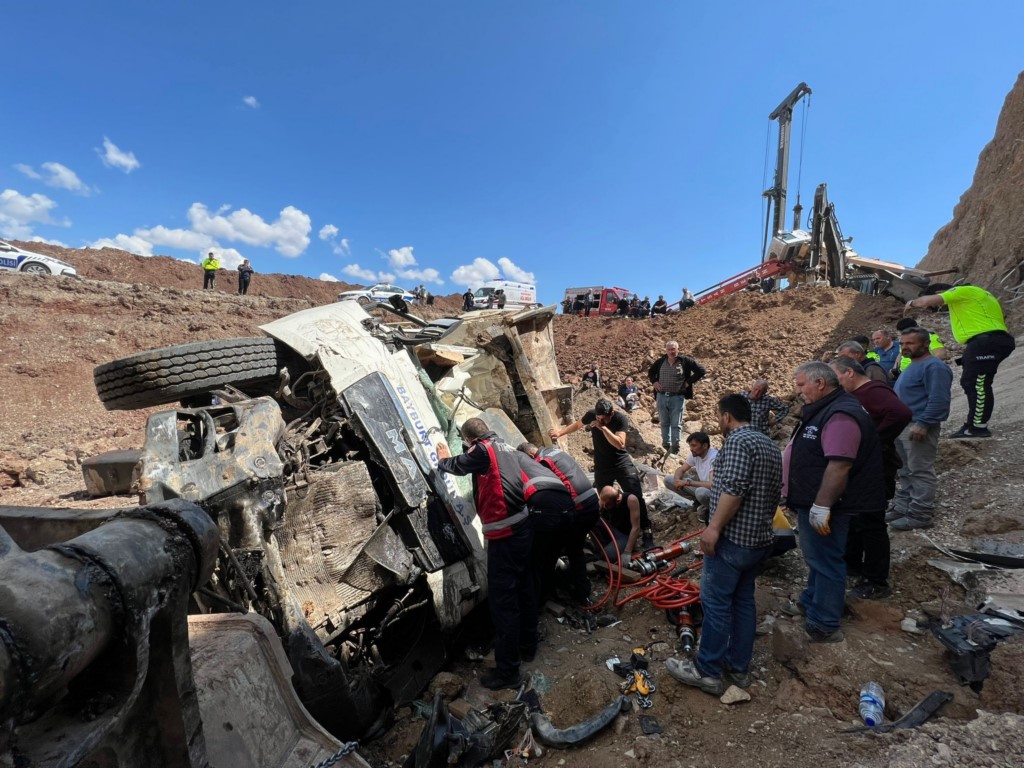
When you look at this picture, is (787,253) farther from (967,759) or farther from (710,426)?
(967,759)

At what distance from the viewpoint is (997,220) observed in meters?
11.3

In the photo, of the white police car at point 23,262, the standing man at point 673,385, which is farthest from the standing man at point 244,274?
the standing man at point 673,385

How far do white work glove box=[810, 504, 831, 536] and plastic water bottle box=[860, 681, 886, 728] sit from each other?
687 millimetres

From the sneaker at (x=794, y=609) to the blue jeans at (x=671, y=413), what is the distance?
12.3 feet

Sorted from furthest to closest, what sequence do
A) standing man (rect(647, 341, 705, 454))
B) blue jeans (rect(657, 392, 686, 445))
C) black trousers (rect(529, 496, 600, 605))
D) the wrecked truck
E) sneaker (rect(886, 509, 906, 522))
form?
blue jeans (rect(657, 392, 686, 445)), standing man (rect(647, 341, 705, 454)), sneaker (rect(886, 509, 906, 522)), black trousers (rect(529, 496, 600, 605)), the wrecked truck

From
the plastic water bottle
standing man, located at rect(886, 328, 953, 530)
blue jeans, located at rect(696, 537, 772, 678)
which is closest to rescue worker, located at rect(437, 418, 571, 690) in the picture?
blue jeans, located at rect(696, 537, 772, 678)

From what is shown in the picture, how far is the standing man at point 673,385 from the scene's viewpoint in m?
6.73

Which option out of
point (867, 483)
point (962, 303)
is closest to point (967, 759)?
point (867, 483)

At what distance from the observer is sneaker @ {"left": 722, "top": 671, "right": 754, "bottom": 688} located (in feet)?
8.83

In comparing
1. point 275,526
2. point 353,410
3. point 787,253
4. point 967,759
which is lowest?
point 967,759

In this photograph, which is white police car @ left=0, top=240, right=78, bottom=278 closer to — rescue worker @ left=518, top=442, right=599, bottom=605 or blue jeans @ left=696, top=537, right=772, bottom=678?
rescue worker @ left=518, top=442, right=599, bottom=605

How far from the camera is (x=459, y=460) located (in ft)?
10.4

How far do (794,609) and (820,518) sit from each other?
85cm

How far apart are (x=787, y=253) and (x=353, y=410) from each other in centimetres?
1521
